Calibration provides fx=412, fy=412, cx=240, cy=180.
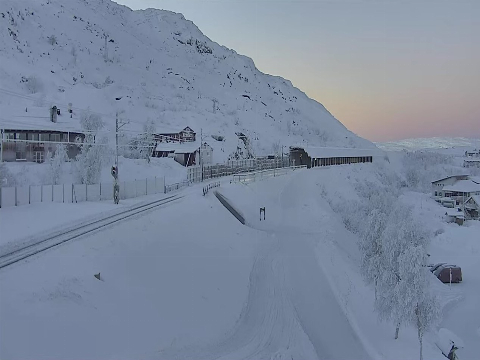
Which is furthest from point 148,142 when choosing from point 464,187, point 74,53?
point 74,53

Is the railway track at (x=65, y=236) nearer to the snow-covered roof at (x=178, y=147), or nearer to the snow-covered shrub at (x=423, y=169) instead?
the snow-covered roof at (x=178, y=147)

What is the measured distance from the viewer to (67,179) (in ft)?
152

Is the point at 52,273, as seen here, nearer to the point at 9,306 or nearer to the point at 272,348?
the point at 9,306

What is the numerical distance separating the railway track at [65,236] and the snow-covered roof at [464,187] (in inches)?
2863

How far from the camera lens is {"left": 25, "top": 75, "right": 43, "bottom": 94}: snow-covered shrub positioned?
9762 cm

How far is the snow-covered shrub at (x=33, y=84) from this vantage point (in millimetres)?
97625

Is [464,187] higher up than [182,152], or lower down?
lower down

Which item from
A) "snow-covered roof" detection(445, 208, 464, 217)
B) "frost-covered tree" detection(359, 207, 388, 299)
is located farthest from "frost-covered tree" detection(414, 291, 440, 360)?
"snow-covered roof" detection(445, 208, 464, 217)

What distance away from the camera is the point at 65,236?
20.8 metres

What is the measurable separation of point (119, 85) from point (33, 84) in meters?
28.0

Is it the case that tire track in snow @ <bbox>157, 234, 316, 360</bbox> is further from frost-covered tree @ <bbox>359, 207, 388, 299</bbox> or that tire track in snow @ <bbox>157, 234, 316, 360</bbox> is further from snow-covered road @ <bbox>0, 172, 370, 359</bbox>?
frost-covered tree @ <bbox>359, 207, 388, 299</bbox>

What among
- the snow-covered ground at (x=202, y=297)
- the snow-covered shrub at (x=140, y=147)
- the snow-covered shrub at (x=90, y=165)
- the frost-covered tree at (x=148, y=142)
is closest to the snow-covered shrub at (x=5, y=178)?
the snow-covered shrub at (x=90, y=165)

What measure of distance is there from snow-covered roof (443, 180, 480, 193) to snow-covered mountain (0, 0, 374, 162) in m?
43.2

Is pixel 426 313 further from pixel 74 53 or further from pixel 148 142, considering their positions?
pixel 74 53
